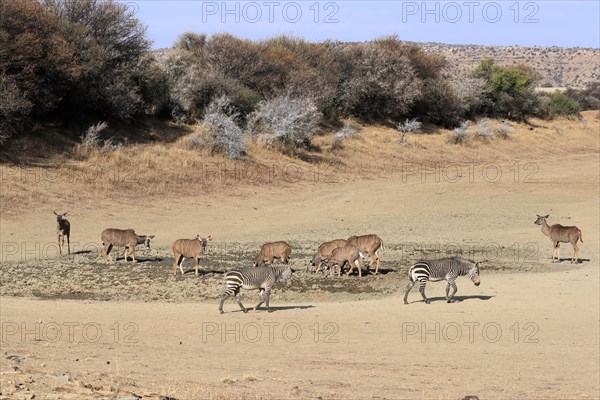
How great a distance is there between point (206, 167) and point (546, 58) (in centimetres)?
14375

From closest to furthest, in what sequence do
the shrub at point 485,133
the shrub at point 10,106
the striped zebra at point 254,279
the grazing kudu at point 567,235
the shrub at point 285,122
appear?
the striped zebra at point 254,279, the grazing kudu at point 567,235, the shrub at point 10,106, the shrub at point 285,122, the shrub at point 485,133

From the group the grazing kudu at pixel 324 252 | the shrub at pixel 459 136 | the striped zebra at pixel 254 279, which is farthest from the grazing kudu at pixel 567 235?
the shrub at pixel 459 136

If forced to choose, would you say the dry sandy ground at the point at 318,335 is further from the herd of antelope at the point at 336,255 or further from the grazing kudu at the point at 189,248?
the herd of antelope at the point at 336,255

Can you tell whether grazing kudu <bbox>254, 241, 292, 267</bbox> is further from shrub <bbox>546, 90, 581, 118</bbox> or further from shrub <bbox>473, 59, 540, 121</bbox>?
shrub <bbox>546, 90, 581, 118</bbox>

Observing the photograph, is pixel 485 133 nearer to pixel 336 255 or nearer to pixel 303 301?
pixel 336 255

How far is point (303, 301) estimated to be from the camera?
20.5 meters

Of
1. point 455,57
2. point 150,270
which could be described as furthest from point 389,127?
point 455,57

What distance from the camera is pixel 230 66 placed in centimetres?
5362

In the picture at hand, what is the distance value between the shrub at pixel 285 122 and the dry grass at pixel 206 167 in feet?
2.38

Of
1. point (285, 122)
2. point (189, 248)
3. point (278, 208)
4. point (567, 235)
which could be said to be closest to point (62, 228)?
point (189, 248)

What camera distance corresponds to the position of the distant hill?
154125 mm

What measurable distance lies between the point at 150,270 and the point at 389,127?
115ft

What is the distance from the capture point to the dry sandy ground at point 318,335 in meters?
12.9

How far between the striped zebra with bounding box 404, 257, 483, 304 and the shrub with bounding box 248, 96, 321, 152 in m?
24.0
